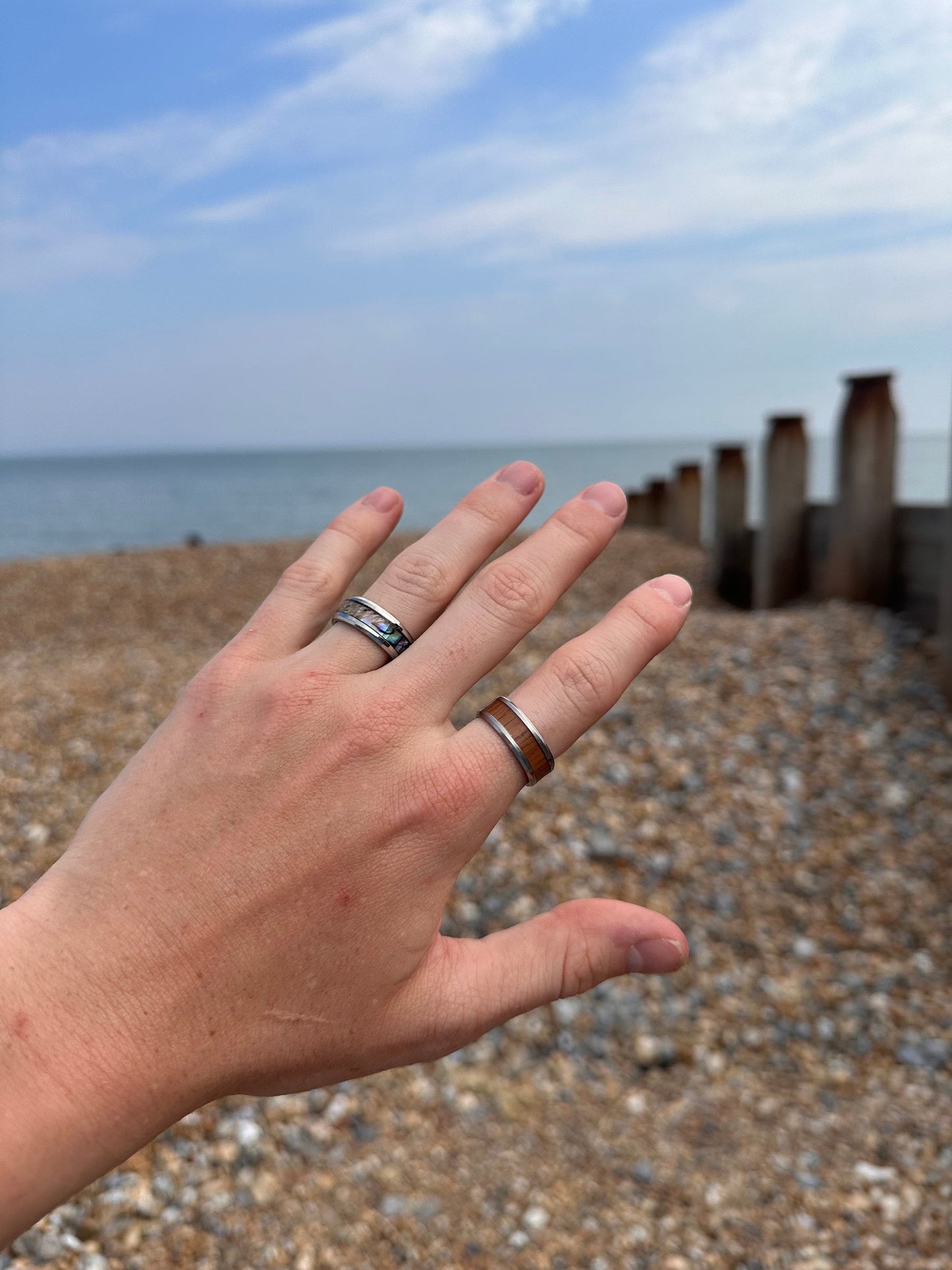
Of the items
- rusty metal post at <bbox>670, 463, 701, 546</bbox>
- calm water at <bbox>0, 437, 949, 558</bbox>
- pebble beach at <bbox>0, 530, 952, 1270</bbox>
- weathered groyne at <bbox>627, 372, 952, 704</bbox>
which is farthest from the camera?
calm water at <bbox>0, 437, 949, 558</bbox>

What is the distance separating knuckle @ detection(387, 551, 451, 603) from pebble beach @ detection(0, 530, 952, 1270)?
5.91ft

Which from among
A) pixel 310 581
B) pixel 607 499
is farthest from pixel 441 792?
pixel 607 499

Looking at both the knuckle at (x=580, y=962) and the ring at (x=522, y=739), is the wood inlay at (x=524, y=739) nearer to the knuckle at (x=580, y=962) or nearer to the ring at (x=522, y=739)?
the ring at (x=522, y=739)

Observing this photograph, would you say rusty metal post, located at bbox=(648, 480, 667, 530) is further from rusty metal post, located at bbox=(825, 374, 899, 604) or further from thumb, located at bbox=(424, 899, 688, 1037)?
thumb, located at bbox=(424, 899, 688, 1037)

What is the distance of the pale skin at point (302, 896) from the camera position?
142 cm

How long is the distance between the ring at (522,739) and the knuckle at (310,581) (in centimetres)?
43

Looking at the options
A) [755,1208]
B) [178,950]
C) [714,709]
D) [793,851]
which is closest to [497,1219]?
[755,1208]

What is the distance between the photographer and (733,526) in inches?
347

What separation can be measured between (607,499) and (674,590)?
0.21 meters

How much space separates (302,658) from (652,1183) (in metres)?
2.04

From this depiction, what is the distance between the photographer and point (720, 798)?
185 inches

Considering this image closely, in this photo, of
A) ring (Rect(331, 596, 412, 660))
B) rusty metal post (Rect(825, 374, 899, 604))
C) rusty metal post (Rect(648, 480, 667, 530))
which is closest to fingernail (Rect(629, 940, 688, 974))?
ring (Rect(331, 596, 412, 660))

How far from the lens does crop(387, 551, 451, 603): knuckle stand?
175 centimetres

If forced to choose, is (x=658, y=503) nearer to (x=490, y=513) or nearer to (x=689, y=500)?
(x=689, y=500)
